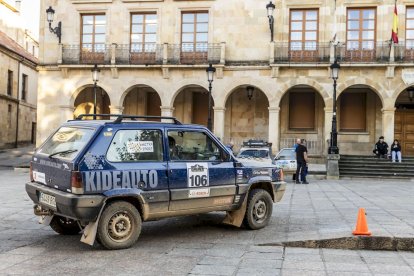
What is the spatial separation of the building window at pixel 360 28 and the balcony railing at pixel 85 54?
43.0 ft

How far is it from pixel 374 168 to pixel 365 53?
6149 millimetres

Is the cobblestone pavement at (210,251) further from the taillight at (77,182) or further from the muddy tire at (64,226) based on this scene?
the taillight at (77,182)

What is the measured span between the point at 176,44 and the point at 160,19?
177 centimetres

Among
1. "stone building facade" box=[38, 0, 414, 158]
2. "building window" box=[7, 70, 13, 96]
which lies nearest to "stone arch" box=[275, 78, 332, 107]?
"stone building facade" box=[38, 0, 414, 158]

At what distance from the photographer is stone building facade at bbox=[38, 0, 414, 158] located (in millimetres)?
24672

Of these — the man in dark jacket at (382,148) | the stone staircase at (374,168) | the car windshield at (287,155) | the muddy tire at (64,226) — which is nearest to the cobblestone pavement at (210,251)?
the muddy tire at (64,226)

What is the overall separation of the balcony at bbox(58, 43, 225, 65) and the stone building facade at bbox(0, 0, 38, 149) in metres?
11.9

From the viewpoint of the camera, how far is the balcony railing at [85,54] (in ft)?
87.8

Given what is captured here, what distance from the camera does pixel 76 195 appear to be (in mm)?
6254

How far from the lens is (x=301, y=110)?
2733cm

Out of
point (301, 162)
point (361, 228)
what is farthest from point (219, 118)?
point (361, 228)

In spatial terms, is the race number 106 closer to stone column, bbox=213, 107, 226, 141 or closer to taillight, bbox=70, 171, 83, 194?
taillight, bbox=70, 171, 83, 194

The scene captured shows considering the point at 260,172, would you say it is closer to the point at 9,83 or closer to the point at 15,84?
the point at 9,83

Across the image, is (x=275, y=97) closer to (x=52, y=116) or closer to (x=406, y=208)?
(x=52, y=116)
